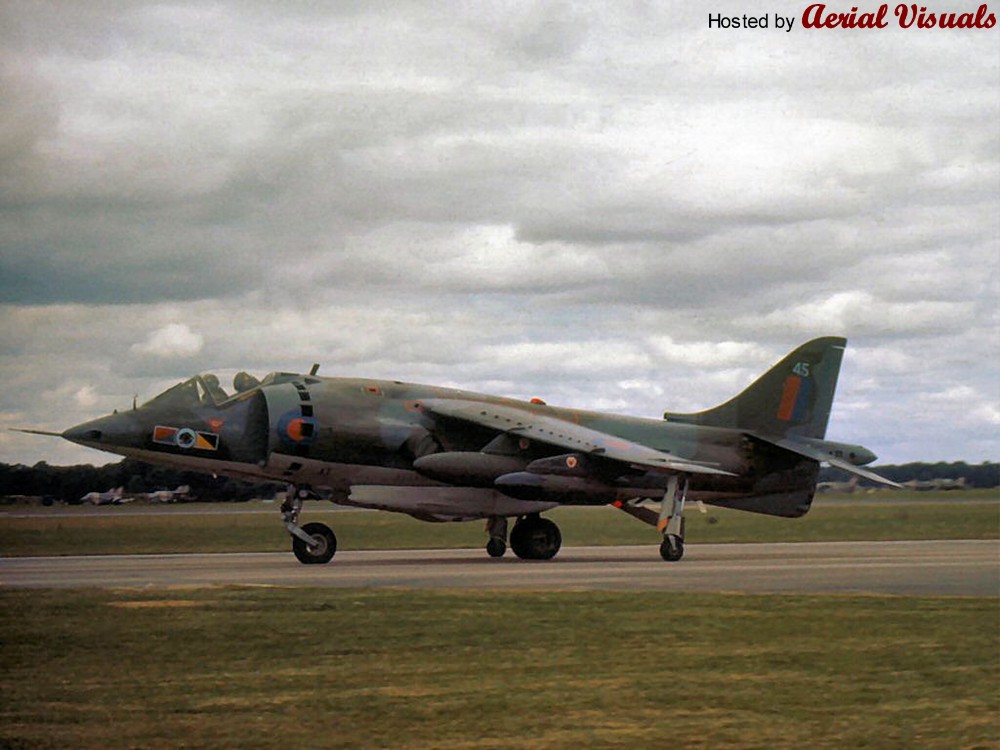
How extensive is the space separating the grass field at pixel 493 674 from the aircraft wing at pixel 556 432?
31.5 ft

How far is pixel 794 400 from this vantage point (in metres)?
29.5

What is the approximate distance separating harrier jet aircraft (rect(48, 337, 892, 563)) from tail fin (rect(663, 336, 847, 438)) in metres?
0.59

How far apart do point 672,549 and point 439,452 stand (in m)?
4.81

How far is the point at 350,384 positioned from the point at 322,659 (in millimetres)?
14945

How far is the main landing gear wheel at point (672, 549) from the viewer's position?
25109 millimetres

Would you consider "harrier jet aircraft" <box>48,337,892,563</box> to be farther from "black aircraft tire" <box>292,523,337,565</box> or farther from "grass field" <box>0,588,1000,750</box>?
"grass field" <box>0,588,1000,750</box>

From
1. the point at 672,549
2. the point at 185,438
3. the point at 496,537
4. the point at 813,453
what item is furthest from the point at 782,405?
the point at 185,438

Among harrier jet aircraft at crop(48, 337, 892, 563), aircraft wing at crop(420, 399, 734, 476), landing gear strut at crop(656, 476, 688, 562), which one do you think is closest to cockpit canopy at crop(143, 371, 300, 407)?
harrier jet aircraft at crop(48, 337, 892, 563)

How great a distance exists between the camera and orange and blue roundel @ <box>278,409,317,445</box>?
2417 centimetres

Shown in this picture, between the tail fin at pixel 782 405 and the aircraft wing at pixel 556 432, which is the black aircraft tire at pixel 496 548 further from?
the tail fin at pixel 782 405

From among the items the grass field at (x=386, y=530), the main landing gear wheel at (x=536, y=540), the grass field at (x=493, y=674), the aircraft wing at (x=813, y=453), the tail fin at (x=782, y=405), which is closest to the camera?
the grass field at (x=493, y=674)

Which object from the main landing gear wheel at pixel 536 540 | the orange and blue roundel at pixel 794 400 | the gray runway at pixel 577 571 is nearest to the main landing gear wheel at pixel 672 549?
the gray runway at pixel 577 571

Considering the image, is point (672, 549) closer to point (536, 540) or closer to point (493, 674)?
point (536, 540)

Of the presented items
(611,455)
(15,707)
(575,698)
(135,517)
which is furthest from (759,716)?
(135,517)
